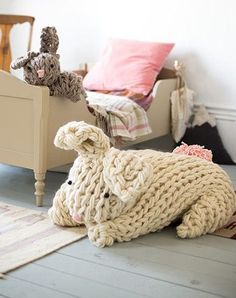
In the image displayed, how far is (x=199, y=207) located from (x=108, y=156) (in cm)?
38

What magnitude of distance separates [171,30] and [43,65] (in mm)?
1258

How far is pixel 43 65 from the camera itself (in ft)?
6.90

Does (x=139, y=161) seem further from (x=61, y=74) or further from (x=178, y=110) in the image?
(x=178, y=110)

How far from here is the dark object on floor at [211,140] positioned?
3.02 m

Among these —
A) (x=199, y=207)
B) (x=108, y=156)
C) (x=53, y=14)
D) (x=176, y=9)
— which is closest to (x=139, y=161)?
(x=108, y=156)

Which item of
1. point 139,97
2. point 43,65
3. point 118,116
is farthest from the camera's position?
point 139,97

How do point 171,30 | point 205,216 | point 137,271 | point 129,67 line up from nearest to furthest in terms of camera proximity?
point 137,271, point 205,216, point 129,67, point 171,30

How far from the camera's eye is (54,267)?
1556 millimetres

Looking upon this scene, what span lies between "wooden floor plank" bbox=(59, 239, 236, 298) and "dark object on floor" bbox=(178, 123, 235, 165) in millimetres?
1382

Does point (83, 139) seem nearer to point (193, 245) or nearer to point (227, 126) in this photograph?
point (193, 245)

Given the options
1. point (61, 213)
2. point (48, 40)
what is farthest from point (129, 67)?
point (61, 213)

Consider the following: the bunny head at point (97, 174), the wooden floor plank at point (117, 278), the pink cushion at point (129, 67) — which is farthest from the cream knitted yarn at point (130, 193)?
the pink cushion at point (129, 67)

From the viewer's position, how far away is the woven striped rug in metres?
1.60

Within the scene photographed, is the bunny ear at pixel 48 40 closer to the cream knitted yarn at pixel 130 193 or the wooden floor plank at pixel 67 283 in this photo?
the cream knitted yarn at pixel 130 193
